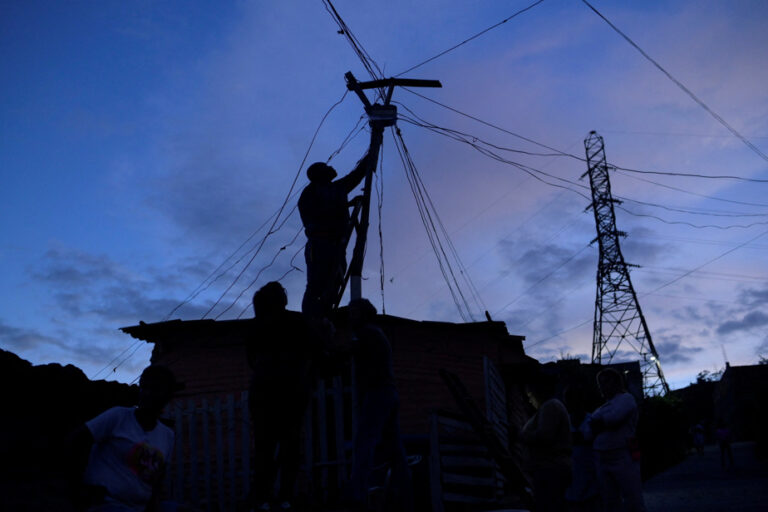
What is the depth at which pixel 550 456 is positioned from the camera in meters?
5.77

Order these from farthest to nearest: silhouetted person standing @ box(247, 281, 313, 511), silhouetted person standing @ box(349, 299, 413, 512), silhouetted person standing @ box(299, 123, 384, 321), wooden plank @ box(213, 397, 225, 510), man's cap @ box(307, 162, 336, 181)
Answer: man's cap @ box(307, 162, 336, 181) → silhouetted person standing @ box(299, 123, 384, 321) → wooden plank @ box(213, 397, 225, 510) → silhouetted person standing @ box(349, 299, 413, 512) → silhouetted person standing @ box(247, 281, 313, 511)

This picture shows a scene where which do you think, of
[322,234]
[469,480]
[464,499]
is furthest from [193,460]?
[469,480]

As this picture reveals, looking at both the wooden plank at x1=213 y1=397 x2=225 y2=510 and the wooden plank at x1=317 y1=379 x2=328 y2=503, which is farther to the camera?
the wooden plank at x1=213 y1=397 x2=225 y2=510

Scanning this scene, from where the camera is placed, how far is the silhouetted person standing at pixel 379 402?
209 inches

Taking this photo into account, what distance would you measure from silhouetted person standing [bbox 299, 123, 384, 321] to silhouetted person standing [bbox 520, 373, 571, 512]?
3117 mm

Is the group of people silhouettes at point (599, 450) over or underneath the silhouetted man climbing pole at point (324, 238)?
underneath

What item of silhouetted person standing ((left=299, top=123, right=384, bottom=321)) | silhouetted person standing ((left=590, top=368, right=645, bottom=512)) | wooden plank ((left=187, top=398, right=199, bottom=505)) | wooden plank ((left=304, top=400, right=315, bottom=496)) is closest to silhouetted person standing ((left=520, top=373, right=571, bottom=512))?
silhouetted person standing ((left=590, top=368, right=645, bottom=512))

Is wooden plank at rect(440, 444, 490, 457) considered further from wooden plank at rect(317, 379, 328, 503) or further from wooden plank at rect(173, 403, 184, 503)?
wooden plank at rect(173, 403, 184, 503)

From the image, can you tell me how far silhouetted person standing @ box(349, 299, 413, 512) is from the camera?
17.4ft

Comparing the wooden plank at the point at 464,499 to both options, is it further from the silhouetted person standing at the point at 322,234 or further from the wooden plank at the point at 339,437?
the silhouetted person standing at the point at 322,234

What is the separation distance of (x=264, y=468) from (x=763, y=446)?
2264cm

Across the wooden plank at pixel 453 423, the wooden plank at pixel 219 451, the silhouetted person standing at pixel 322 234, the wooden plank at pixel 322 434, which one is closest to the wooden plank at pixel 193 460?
the wooden plank at pixel 219 451

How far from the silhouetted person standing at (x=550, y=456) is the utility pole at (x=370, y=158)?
3466mm

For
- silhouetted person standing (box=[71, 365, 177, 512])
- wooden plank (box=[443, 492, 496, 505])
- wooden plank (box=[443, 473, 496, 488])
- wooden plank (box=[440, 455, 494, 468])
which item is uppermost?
silhouetted person standing (box=[71, 365, 177, 512])
